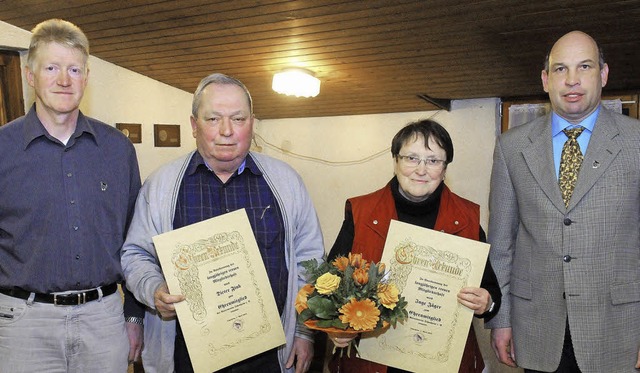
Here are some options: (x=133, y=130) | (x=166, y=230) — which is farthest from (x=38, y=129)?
(x=133, y=130)

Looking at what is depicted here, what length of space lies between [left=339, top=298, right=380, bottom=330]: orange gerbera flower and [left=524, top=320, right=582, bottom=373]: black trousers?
0.73 meters

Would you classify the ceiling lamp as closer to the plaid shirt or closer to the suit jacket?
the plaid shirt

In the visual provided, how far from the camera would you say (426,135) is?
1849 mm

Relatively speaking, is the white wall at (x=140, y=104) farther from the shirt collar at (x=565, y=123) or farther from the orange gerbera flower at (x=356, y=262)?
the shirt collar at (x=565, y=123)

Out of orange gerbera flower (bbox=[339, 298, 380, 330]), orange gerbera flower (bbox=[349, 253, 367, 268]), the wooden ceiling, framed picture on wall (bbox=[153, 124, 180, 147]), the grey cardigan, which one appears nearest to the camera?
orange gerbera flower (bbox=[339, 298, 380, 330])

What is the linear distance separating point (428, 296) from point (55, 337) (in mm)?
1202

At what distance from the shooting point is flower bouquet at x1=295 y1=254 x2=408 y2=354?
1565 mm

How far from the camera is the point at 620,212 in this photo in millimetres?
1762

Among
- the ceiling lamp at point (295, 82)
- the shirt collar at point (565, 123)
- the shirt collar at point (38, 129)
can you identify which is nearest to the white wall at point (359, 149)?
the ceiling lamp at point (295, 82)

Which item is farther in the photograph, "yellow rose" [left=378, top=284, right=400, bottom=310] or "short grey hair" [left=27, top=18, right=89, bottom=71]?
"short grey hair" [left=27, top=18, right=89, bottom=71]

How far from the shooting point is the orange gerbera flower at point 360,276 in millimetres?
1614

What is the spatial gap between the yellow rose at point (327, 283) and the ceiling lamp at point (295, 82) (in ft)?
10.6

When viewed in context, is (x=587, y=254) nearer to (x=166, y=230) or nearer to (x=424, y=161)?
(x=424, y=161)

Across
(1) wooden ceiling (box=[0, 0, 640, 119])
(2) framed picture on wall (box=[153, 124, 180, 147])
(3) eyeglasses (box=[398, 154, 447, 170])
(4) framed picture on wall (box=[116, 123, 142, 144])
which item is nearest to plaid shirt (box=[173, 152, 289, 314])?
(3) eyeglasses (box=[398, 154, 447, 170])
